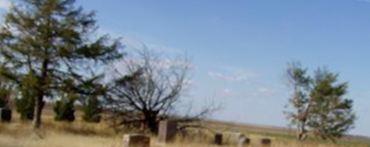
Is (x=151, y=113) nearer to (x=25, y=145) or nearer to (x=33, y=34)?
(x=33, y=34)

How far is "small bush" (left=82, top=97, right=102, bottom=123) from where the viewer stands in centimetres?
3728

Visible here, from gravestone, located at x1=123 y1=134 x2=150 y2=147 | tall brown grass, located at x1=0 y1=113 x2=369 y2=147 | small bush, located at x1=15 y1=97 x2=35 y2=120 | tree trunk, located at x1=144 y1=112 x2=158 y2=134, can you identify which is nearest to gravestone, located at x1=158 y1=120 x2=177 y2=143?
tall brown grass, located at x1=0 y1=113 x2=369 y2=147

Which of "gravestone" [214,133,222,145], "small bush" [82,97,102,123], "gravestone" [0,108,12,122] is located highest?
"small bush" [82,97,102,123]

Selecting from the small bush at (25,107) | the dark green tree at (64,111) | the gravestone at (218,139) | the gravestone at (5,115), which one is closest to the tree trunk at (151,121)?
the gravestone at (218,139)

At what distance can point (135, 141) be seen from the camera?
1998 centimetres

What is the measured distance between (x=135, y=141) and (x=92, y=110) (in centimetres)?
1909

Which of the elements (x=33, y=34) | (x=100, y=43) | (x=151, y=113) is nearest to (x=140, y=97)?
(x=151, y=113)

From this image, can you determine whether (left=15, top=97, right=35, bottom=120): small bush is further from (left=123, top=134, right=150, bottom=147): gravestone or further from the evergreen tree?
(left=123, top=134, right=150, bottom=147): gravestone

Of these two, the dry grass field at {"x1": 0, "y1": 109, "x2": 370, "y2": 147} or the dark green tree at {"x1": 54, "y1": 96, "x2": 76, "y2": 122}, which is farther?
the dark green tree at {"x1": 54, "y1": 96, "x2": 76, "y2": 122}

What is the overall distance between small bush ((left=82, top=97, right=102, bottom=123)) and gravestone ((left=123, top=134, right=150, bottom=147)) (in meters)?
16.9

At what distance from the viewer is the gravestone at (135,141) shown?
19.7 metres

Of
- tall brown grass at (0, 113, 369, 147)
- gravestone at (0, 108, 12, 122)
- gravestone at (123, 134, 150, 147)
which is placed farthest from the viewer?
gravestone at (0, 108, 12, 122)

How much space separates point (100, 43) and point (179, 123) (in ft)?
20.7

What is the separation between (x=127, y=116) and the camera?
1380 inches
